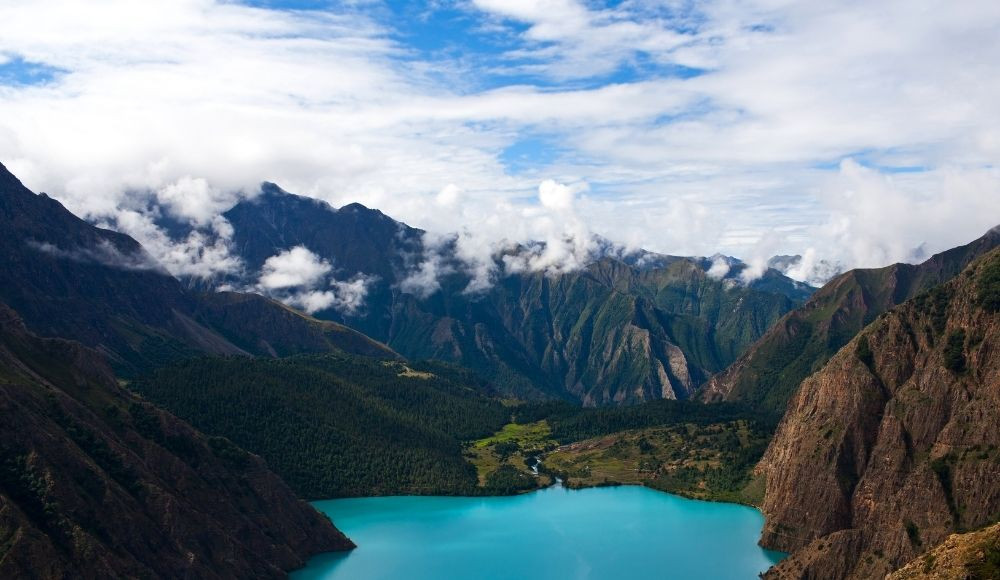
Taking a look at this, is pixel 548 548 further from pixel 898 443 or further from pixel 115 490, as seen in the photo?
pixel 115 490

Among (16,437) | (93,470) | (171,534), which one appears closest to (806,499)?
(171,534)

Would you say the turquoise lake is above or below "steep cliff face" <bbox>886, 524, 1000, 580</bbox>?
below

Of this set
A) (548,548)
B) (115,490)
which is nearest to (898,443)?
(548,548)

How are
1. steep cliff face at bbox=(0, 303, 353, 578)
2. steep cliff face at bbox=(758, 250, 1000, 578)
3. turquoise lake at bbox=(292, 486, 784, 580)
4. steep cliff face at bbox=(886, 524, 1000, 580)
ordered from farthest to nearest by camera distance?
turquoise lake at bbox=(292, 486, 784, 580) < steep cliff face at bbox=(758, 250, 1000, 578) < steep cliff face at bbox=(0, 303, 353, 578) < steep cliff face at bbox=(886, 524, 1000, 580)

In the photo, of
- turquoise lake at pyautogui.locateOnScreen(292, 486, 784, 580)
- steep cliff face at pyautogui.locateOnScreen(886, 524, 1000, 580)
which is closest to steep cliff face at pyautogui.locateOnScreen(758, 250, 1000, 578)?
turquoise lake at pyautogui.locateOnScreen(292, 486, 784, 580)

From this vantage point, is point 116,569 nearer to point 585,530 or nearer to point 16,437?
point 16,437

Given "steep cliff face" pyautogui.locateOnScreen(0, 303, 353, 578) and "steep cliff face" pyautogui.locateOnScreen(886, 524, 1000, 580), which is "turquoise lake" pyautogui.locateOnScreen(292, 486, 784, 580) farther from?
"steep cliff face" pyautogui.locateOnScreen(886, 524, 1000, 580)

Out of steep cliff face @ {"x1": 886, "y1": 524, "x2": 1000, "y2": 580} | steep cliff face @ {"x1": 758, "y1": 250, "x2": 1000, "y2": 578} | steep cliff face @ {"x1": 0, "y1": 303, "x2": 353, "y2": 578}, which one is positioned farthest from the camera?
steep cliff face @ {"x1": 758, "y1": 250, "x2": 1000, "y2": 578}
